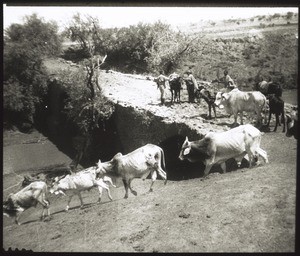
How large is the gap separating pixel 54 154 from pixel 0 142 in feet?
33.2

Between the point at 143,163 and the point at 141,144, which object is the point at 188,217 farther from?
the point at 141,144

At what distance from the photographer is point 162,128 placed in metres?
15.2

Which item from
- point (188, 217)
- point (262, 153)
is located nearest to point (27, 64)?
point (262, 153)

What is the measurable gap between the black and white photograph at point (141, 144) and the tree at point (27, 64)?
0.24 feet

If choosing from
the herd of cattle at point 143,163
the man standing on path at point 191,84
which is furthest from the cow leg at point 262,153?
the man standing on path at point 191,84

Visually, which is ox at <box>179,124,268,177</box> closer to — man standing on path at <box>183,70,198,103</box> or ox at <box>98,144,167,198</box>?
ox at <box>98,144,167,198</box>

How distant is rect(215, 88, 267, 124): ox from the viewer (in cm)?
1431

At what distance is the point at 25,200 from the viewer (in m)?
12.2

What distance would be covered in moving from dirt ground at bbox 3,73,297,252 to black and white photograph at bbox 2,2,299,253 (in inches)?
1.4

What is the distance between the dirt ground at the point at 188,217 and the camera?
8.70 meters

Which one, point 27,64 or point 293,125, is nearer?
point 293,125

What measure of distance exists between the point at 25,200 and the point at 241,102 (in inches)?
335

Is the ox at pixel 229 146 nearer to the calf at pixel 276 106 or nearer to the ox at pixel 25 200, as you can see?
the calf at pixel 276 106

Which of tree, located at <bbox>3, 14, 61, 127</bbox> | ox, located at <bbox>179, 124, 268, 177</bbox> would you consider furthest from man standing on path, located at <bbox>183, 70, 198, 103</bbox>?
tree, located at <bbox>3, 14, 61, 127</bbox>
